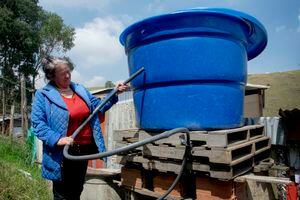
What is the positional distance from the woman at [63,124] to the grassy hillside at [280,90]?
1296cm

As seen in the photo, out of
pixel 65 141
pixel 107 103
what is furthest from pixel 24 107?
pixel 65 141

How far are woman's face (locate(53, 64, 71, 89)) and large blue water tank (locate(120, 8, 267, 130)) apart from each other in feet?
1.96

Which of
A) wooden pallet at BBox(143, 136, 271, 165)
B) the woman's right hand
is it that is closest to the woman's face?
the woman's right hand

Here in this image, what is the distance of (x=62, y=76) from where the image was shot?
261 cm

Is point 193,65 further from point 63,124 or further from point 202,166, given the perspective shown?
point 63,124

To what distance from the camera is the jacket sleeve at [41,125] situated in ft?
7.96

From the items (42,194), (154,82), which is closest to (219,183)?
(154,82)

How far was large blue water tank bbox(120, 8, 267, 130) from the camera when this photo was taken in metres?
2.41

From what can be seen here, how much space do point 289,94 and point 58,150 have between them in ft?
59.8

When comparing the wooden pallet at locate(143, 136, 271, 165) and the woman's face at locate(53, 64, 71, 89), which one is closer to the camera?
the wooden pallet at locate(143, 136, 271, 165)

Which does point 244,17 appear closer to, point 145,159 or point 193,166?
point 193,166

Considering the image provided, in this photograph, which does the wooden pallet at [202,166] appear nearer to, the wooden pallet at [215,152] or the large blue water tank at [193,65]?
the wooden pallet at [215,152]

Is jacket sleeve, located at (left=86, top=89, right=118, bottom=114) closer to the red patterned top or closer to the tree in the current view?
the red patterned top

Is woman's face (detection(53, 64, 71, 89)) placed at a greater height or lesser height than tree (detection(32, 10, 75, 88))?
lesser
